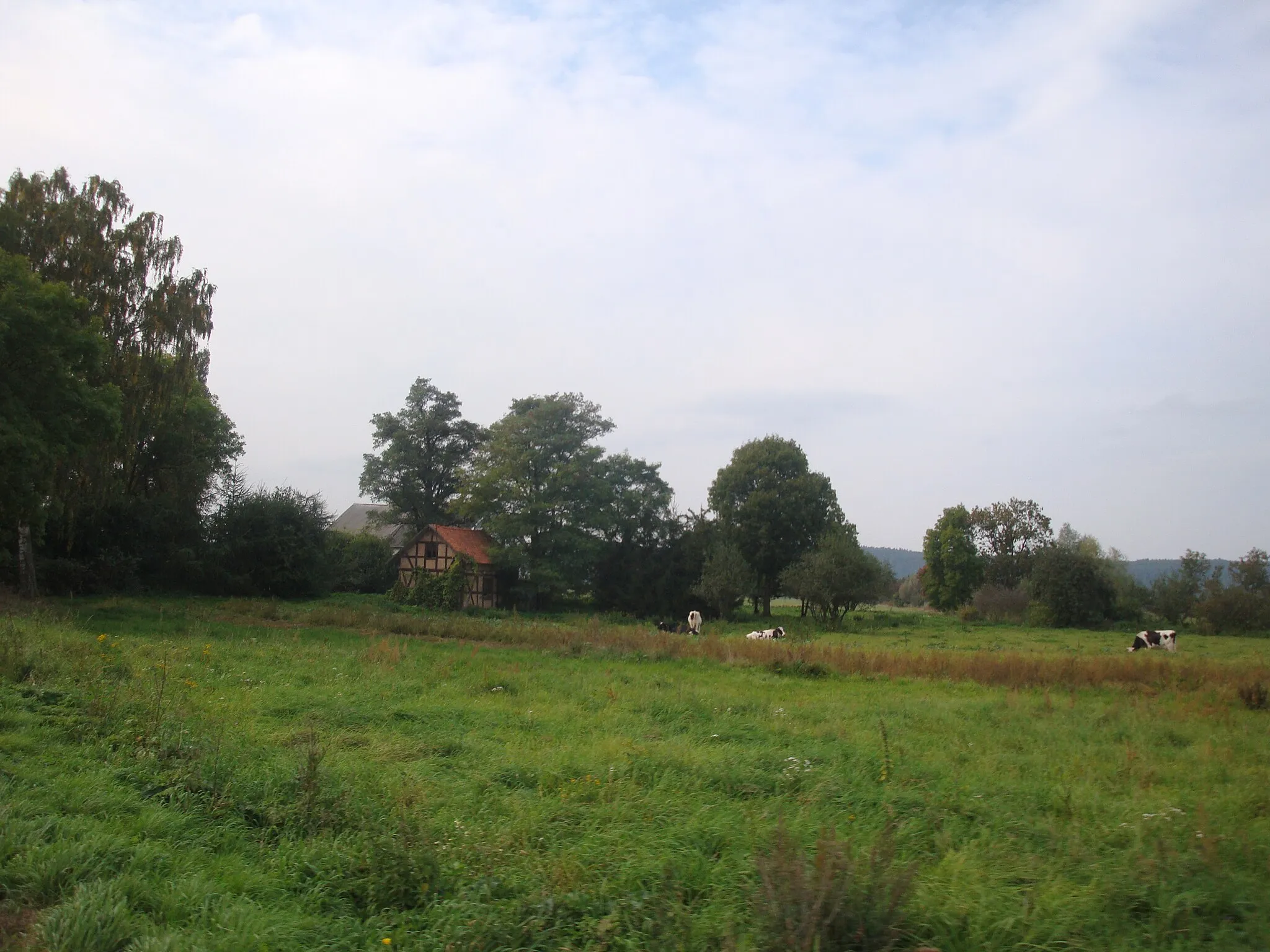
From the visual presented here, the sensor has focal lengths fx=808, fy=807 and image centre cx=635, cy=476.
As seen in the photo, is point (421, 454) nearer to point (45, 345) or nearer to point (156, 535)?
Result: point (156, 535)

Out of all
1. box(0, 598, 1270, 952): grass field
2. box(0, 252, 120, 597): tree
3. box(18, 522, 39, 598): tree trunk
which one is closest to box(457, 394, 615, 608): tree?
box(18, 522, 39, 598): tree trunk

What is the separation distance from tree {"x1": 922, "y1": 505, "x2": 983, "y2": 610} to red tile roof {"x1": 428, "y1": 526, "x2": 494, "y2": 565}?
40789 millimetres

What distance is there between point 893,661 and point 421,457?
4171 cm

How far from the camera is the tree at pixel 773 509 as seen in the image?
159 feet

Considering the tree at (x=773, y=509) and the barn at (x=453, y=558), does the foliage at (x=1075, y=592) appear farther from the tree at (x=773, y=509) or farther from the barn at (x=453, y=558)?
the barn at (x=453, y=558)

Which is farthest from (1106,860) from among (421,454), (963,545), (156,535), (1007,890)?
(963,545)

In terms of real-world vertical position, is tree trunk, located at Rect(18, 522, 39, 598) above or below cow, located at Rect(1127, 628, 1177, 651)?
above

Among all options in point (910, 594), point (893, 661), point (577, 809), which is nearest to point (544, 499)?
point (893, 661)

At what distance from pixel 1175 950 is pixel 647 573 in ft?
138

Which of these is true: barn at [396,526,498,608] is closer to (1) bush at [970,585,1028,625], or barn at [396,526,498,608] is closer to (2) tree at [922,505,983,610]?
(1) bush at [970,585,1028,625]

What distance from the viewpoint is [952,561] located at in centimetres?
6788

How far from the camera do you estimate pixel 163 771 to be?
6.87m

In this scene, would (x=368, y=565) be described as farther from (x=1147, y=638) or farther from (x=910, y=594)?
(x=910, y=594)

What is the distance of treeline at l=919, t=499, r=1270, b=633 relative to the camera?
125 ft
